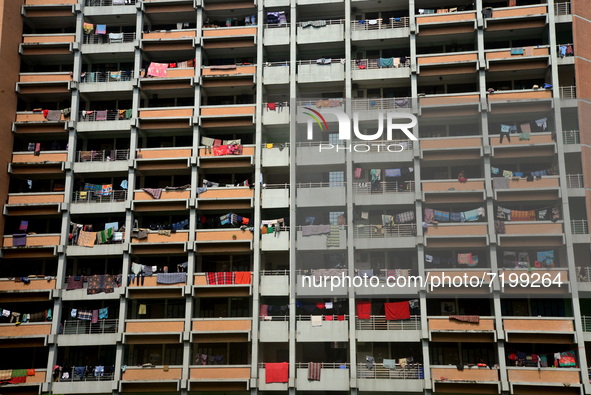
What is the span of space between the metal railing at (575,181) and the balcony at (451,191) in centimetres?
566

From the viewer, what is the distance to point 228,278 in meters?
38.4

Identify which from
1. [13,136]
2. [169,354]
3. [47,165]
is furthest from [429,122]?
[13,136]

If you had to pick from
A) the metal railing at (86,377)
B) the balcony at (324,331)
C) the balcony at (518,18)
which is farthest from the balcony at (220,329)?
the balcony at (518,18)

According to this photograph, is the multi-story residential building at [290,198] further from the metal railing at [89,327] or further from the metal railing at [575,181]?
the metal railing at [575,181]

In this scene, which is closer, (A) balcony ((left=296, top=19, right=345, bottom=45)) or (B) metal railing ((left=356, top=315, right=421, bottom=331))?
(B) metal railing ((left=356, top=315, right=421, bottom=331))

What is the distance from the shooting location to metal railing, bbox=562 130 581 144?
38469 millimetres

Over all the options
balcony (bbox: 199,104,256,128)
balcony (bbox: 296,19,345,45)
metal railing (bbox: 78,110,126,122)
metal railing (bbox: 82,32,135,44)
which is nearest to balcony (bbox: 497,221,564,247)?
balcony (bbox: 296,19,345,45)

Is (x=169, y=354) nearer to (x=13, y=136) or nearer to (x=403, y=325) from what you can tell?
(x=403, y=325)

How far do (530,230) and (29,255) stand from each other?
111 ft

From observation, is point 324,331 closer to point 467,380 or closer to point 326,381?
point 326,381

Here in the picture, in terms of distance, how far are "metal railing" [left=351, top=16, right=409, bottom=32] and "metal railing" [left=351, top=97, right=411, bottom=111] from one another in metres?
5.45

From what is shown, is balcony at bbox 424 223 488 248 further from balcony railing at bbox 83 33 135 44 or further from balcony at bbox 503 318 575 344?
balcony railing at bbox 83 33 135 44

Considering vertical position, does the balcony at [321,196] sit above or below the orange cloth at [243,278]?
above

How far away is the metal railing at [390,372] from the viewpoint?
36156 millimetres
